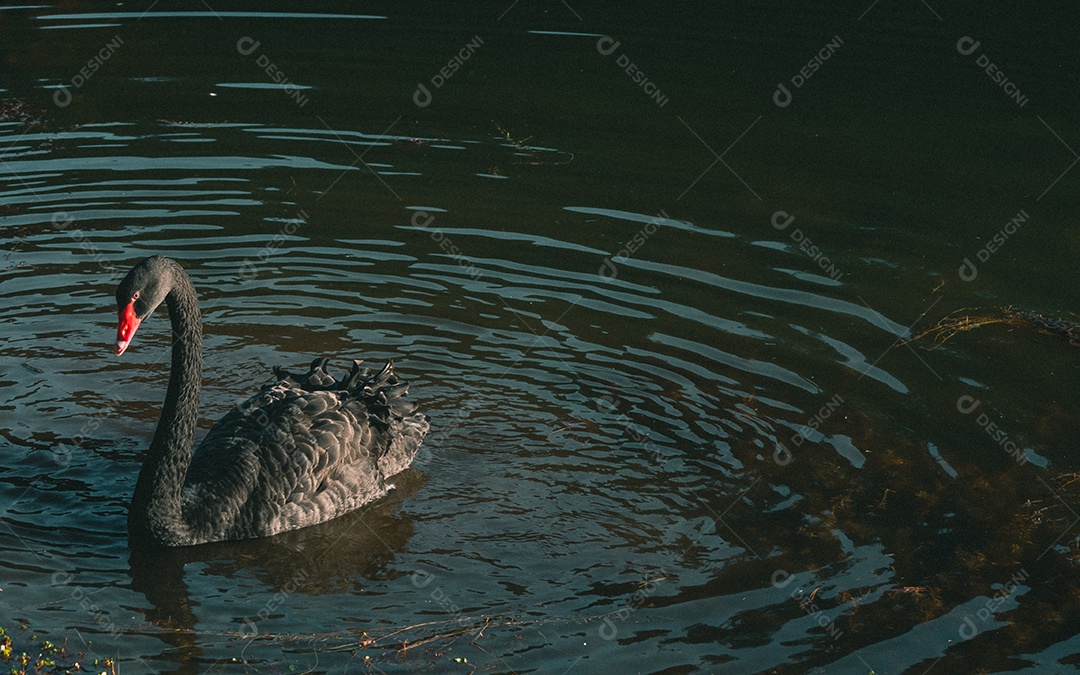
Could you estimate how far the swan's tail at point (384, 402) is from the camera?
7.91m

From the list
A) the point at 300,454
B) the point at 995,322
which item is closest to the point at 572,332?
the point at 300,454

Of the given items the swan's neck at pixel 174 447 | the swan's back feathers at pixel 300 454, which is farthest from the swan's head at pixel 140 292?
the swan's back feathers at pixel 300 454

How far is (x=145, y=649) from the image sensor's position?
619 centimetres

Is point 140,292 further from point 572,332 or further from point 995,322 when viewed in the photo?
point 995,322

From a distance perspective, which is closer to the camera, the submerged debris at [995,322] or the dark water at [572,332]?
the dark water at [572,332]

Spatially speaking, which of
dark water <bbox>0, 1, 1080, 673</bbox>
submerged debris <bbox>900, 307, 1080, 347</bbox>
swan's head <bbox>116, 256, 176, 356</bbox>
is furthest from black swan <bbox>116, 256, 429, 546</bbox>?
submerged debris <bbox>900, 307, 1080, 347</bbox>

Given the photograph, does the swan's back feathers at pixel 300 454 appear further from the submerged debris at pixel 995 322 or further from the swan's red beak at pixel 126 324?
the submerged debris at pixel 995 322

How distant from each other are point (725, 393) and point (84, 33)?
11636mm

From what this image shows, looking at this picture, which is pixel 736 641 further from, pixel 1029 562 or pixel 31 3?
pixel 31 3

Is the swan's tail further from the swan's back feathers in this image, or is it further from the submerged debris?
the submerged debris

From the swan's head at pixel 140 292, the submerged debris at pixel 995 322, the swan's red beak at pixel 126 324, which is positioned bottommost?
the swan's red beak at pixel 126 324

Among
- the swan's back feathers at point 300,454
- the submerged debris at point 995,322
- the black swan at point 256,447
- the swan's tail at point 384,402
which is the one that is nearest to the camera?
the black swan at point 256,447

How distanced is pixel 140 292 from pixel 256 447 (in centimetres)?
127

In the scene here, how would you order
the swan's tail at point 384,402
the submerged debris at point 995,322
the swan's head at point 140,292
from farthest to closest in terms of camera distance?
the submerged debris at point 995,322 → the swan's tail at point 384,402 → the swan's head at point 140,292
